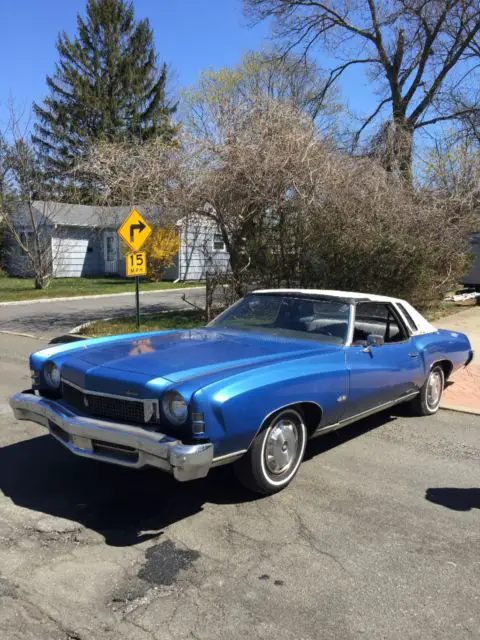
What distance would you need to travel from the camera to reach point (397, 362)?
5355 millimetres

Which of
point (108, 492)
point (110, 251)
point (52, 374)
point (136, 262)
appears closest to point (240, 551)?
point (108, 492)

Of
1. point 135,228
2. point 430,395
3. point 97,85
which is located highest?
point 97,85

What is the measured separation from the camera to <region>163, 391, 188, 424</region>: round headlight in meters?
3.56

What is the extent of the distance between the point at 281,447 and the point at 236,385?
0.71 meters

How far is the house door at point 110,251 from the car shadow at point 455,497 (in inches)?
1130

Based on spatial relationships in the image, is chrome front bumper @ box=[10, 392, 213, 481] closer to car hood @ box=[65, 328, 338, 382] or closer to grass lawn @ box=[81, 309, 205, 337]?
car hood @ box=[65, 328, 338, 382]

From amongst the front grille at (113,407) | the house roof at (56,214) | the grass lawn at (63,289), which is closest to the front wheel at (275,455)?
the front grille at (113,407)

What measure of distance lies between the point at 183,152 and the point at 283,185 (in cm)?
222

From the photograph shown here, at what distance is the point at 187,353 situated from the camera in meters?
4.37

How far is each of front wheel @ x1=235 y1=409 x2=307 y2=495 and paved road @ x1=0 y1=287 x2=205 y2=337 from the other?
9.34 m

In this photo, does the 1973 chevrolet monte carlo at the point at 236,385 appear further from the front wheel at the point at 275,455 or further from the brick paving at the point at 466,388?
the brick paving at the point at 466,388

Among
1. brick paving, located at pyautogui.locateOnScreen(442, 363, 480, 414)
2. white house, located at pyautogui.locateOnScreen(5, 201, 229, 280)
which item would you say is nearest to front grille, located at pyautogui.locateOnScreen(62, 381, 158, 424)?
brick paving, located at pyautogui.locateOnScreen(442, 363, 480, 414)

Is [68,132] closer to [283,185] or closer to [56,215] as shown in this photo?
[56,215]

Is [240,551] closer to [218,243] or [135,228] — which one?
[135,228]
